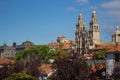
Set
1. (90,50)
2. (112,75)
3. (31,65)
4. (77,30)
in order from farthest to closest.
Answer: (77,30) → (90,50) → (31,65) → (112,75)

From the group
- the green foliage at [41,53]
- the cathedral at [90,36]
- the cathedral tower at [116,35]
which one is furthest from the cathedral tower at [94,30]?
the green foliage at [41,53]

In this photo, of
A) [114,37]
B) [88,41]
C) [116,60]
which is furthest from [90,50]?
[116,60]

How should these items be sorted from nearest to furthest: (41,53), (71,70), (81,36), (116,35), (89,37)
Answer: (71,70)
(41,53)
(89,37)
(81,36)
(116,35)

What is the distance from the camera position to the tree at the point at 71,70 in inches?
1933

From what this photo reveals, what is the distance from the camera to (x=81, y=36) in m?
168

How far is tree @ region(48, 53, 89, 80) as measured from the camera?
4910cm

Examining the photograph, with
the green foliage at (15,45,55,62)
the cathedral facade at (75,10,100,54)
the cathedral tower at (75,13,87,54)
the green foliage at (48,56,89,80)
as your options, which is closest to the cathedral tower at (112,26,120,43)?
the cathedral facade at (75,10,100,54)

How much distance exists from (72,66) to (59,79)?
6.75ft

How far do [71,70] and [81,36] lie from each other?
11858cm

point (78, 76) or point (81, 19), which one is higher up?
point (81, 19)

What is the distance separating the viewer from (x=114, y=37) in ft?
563

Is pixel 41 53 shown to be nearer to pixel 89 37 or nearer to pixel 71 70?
pixel 89 37

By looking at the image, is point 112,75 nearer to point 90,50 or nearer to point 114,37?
point 90,50

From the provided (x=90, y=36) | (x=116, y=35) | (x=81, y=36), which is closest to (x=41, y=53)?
(x=90, y=36)
